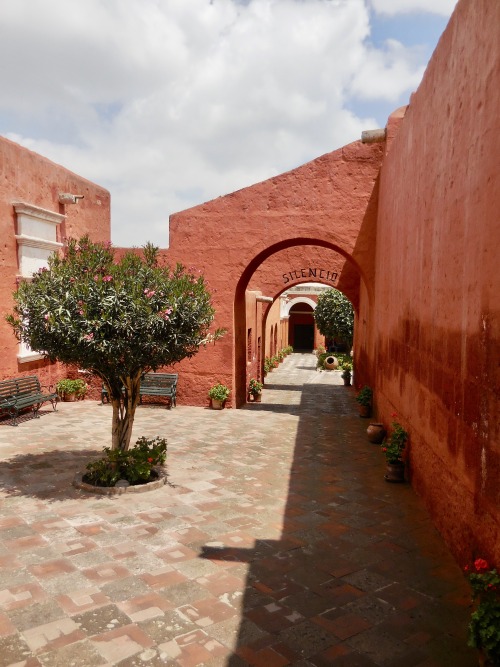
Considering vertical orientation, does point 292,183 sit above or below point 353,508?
above

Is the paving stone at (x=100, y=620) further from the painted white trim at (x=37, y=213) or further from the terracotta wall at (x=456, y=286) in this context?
the painted white trim at (x=37, y=213)

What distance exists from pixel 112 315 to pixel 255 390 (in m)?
8.64

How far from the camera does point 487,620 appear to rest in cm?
305

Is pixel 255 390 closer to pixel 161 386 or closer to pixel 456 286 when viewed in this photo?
pixel 161 386

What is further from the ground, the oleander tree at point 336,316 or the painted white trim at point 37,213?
the painted white trim at point 37,213

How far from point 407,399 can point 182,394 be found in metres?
6.41

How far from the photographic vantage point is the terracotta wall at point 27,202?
9.89 metres

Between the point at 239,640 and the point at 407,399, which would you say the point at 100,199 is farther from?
the point at 239,640

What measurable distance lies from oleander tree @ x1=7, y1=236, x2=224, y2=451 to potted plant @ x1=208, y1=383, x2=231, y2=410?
209 inches

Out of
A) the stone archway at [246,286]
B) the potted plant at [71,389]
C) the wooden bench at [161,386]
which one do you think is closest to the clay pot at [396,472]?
the stone archway at [246,286]

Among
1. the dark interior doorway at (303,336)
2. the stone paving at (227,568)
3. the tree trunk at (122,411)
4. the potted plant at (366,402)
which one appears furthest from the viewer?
A: the dark interior doorway at (303,336)

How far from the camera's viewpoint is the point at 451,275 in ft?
16.1

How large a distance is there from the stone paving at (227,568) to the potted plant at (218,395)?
389 centimetres

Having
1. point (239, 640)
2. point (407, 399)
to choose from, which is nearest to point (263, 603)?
point (239, 640)
